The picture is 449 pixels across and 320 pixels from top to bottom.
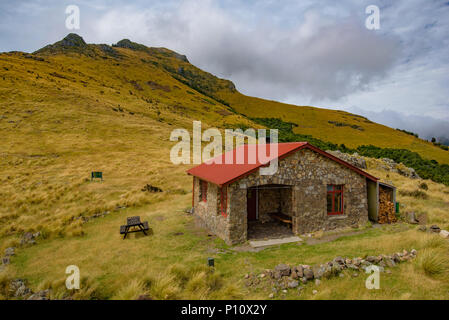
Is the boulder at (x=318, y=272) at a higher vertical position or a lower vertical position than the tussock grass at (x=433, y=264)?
lower

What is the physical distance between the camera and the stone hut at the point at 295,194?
10953mm

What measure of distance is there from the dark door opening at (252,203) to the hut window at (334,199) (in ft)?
13.9

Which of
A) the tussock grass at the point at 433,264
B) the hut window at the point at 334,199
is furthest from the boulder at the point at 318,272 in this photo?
the hut window at the point at 334,199

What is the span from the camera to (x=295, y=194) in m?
12.0

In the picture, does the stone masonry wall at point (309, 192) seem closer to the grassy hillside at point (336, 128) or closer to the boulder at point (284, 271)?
the boulder at point (284, 271)

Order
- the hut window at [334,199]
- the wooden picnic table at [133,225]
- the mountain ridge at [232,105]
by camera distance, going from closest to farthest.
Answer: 1. the wooden picnic table at [133,225]
2. the hut window at [334,199]
3. the mountain ridge at [232,105]

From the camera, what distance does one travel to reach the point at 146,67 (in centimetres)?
11638

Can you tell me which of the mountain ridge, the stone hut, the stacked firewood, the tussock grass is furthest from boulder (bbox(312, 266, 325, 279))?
the mountain ridge

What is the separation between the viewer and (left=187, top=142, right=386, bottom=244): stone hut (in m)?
11.0

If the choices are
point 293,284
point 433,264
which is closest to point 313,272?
point 293,284

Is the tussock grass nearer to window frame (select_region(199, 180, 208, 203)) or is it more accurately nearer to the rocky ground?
the rocky ground

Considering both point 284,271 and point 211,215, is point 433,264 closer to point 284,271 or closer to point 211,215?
point 284,271
